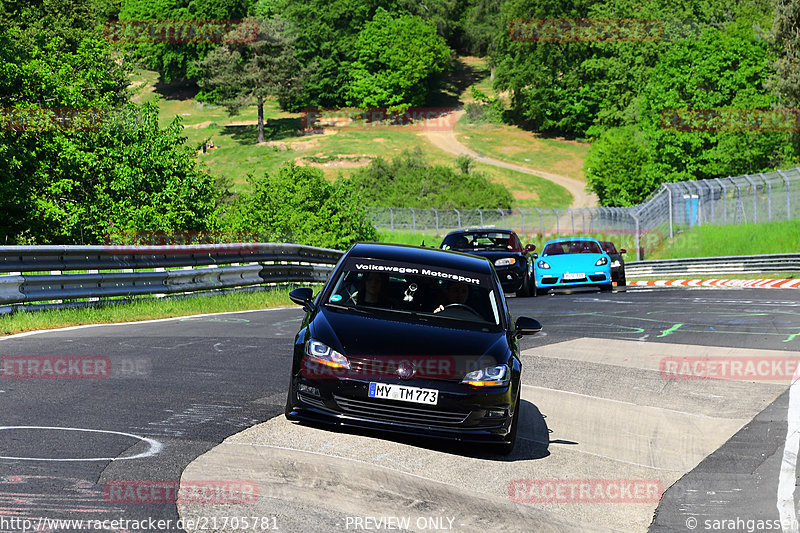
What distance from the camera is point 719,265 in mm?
39156

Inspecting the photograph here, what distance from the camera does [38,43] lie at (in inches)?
1821

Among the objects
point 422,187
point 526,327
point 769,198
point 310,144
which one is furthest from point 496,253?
point 310,144

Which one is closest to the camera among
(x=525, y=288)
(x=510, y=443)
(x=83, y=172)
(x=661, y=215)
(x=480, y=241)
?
(x=510, y=443)

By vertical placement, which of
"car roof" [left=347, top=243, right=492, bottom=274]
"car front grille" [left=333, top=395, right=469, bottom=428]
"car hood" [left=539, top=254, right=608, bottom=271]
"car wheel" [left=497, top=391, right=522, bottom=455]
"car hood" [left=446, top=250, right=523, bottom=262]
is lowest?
"car hood" [left=539, top=254, right=608, bottom=271]

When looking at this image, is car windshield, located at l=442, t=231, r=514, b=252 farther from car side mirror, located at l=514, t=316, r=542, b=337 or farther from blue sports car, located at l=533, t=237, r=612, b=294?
car side mirror, located at l=514, t=316, r=542, b=337

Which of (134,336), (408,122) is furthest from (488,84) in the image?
(134,336)

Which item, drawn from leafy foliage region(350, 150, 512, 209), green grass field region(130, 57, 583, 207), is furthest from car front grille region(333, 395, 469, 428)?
green grass field region(130, 57, 583, 207)

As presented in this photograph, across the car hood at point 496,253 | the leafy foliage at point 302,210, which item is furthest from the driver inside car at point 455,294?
the leafy foliage at point 302,210

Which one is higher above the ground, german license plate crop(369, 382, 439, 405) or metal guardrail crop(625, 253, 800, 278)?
german license plate crop(369, 382, 439, 405)

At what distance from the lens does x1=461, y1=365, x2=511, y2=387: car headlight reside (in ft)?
24.2

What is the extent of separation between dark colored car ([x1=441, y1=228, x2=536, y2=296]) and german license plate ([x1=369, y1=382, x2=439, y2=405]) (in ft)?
52.2

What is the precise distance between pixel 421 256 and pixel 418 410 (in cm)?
210

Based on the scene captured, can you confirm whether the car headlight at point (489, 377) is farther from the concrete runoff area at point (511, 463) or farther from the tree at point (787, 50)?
the tree at point (787, 50)

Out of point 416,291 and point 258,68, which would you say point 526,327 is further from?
point 258,68
